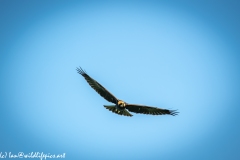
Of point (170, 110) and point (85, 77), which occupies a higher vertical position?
point (85, 77)

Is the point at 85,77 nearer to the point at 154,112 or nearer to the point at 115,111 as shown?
the point at 115,111

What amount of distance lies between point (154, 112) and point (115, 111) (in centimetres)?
228

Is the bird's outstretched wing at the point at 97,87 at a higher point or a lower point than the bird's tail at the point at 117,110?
higher

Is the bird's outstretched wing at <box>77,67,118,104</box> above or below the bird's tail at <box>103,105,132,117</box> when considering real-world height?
above

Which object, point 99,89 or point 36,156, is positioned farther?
point 36,156

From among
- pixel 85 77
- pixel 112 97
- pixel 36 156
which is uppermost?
pixel 85 77

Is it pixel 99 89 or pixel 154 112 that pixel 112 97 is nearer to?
pixel 99 89

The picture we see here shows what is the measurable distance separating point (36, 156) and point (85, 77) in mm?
7752

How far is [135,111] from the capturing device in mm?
18125

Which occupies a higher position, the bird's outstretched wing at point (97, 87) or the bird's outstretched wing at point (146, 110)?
the bird's outstretched wing at point (97, 87)

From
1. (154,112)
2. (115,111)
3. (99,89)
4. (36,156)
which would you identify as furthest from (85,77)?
(36,156)

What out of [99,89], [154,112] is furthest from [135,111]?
[99,89]

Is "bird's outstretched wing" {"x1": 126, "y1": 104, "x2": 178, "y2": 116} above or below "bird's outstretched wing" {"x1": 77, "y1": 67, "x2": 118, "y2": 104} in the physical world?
below

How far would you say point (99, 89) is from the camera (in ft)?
59.1
